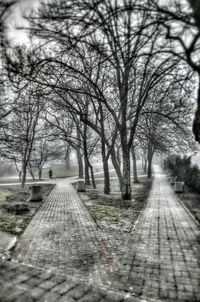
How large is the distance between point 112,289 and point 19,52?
245 inches

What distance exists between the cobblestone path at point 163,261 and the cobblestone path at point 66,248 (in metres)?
0.59

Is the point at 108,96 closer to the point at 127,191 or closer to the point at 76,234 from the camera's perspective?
the point at 127,191

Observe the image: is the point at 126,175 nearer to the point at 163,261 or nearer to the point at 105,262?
the point at 163,261

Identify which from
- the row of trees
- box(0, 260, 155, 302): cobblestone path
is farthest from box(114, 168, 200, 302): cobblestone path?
the row of trees

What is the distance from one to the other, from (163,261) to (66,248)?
7.59ft

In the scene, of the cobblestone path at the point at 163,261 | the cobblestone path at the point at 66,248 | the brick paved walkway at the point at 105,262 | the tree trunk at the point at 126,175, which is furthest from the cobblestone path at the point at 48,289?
the tree trunk at the point at 126,175

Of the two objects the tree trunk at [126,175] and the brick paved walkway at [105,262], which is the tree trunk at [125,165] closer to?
the tree trunk at [126,175]

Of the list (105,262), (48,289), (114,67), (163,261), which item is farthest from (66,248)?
(114,67)

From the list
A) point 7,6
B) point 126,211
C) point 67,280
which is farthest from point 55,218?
point 7,6

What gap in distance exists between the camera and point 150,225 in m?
9.30

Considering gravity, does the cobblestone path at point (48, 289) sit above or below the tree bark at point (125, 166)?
below

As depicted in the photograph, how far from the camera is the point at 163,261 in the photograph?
19.8ft

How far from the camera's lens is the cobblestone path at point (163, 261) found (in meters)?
4.80

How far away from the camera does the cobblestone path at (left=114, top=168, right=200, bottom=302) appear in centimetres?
480
